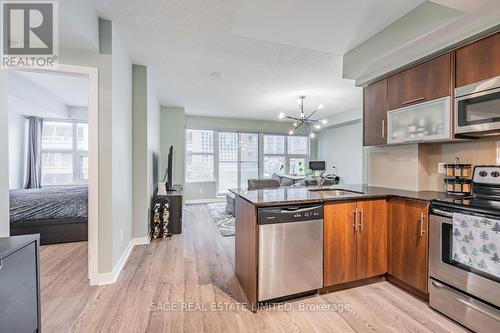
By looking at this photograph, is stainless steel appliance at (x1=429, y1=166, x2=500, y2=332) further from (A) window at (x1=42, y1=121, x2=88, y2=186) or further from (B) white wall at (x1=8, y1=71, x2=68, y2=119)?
(A) window at (x1=42, y1=121, x2=88, y2=186)

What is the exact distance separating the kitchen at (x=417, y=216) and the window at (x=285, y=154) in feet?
18.4

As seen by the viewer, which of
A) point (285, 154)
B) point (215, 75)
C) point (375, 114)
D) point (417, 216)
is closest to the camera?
point (417, 216)

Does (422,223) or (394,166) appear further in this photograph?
(394,166)

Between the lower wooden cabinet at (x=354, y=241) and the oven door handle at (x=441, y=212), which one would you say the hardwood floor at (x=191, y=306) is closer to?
the lower wooden cabinet at (x=354, y=241)

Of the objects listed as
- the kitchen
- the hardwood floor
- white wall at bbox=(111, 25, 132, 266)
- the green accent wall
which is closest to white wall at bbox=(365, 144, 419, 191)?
the kitchen

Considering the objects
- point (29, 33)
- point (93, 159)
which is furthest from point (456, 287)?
point (29, 33)

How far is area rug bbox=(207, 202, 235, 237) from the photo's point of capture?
413cm

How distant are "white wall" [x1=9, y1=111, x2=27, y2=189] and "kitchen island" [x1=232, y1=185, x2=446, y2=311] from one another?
20.4ft

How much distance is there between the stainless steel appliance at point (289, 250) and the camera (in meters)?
1.89

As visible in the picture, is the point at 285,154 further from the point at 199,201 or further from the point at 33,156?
the point at 33,156

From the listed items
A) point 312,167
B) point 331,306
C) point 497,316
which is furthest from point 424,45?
point 312,167

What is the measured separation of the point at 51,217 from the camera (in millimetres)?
3324

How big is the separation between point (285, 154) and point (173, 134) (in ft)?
13.7

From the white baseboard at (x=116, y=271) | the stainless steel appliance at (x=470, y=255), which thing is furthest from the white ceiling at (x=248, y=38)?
the white baseboard at (x=116, y=271)
